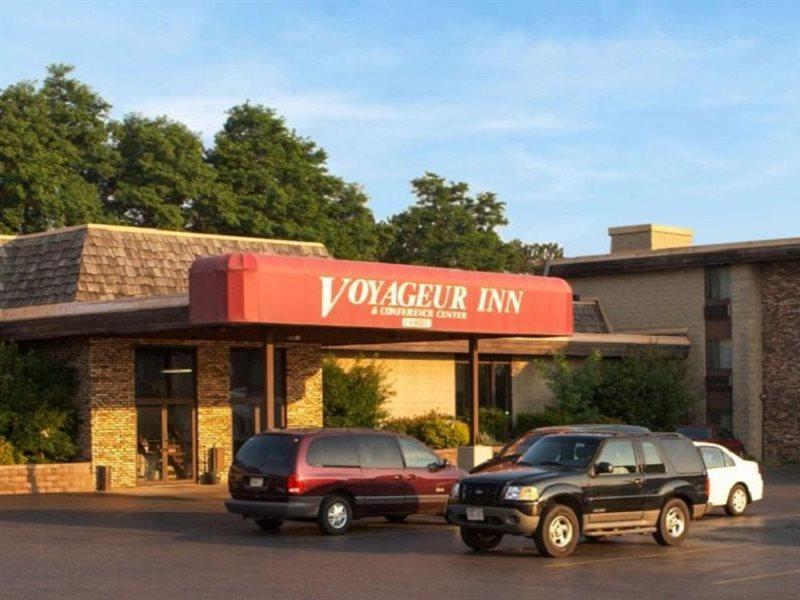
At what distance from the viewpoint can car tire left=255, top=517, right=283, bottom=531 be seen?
2608cm

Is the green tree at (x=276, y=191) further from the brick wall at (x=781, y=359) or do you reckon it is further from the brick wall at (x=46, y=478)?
the brick wall at (x=46, y=478)

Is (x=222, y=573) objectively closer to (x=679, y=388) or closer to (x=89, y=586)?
(x=89, y=586)

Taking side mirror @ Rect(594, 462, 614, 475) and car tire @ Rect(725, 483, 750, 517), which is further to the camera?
car tire @ Rect(725, 483, 750, 517)

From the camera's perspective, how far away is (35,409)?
3603 centimetres

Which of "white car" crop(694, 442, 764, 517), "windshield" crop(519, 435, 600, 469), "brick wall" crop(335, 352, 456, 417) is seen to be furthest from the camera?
"brick wall" crop(335, 352, 456, 417)

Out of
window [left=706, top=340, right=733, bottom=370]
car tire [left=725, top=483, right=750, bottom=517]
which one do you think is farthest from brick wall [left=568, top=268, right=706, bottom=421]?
car tire [left=725, top=483, right=750, bottom=517]

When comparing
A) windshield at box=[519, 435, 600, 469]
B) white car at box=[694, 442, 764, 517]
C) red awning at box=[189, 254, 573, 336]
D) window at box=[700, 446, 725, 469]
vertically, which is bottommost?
white car at box=[694, 442, 764, 517]

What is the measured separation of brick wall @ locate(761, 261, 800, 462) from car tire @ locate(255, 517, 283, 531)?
32.2 metres

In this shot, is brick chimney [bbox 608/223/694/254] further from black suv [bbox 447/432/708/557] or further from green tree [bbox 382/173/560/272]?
black suv [bbox 447/432/708/557]

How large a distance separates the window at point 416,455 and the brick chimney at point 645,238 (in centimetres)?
3474

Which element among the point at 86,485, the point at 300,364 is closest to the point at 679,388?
the point at 300,364

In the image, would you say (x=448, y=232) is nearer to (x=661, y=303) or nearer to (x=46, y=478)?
(x=661, y=303)

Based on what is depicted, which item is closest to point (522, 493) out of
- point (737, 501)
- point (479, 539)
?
point (479, 539)

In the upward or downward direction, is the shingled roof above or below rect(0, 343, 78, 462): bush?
above
